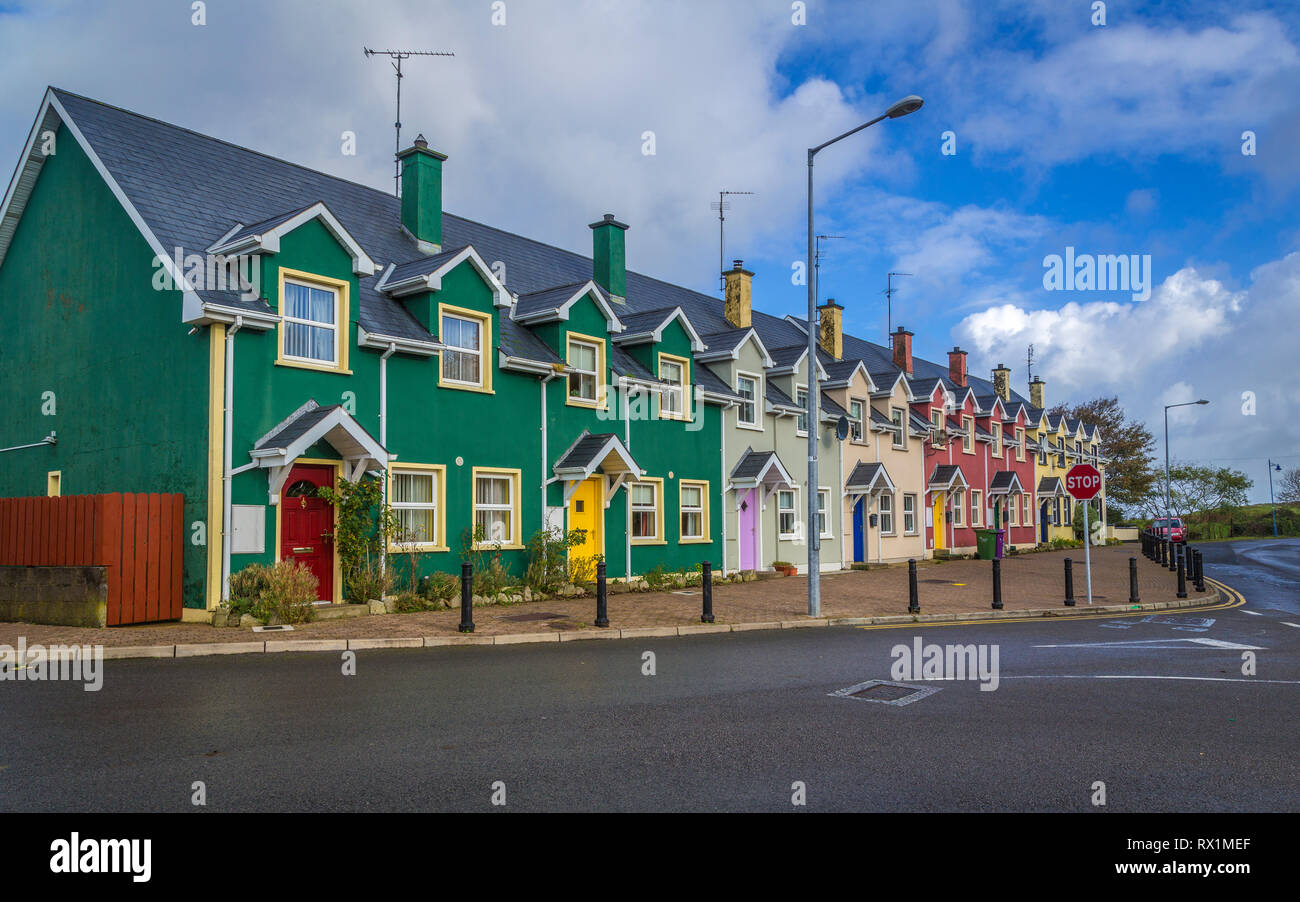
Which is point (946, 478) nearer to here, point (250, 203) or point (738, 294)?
point (738, 294)

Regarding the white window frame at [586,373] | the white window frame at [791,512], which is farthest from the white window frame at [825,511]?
the white window frame at [586,373]

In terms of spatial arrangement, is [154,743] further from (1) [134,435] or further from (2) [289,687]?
(1) [134,435]

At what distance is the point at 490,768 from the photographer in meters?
6.21

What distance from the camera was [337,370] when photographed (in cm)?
1620

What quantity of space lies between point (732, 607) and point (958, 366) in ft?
120

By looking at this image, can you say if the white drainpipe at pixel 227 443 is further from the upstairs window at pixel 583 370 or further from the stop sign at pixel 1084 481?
the stop sign at pixel 1084 481

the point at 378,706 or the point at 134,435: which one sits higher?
the point at 134,435

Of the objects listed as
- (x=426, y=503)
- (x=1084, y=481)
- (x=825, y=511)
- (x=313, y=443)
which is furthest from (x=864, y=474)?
(x=313, y=443)

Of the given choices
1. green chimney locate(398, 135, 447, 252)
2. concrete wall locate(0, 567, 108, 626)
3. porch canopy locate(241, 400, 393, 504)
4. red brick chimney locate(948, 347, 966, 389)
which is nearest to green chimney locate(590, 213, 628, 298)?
green chimney locate(398, 135, 447, 252)

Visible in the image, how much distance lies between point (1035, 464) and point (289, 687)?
49072mm

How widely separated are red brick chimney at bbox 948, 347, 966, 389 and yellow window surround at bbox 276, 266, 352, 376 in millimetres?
40241

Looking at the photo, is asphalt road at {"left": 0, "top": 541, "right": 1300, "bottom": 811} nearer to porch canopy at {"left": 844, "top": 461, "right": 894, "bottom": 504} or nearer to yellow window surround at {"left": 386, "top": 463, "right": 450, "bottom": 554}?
yellow window surround at {"left": 386, "top": 463, "right": 450, "bottom": 554}

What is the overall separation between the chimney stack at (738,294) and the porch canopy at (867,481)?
21.6 ft
